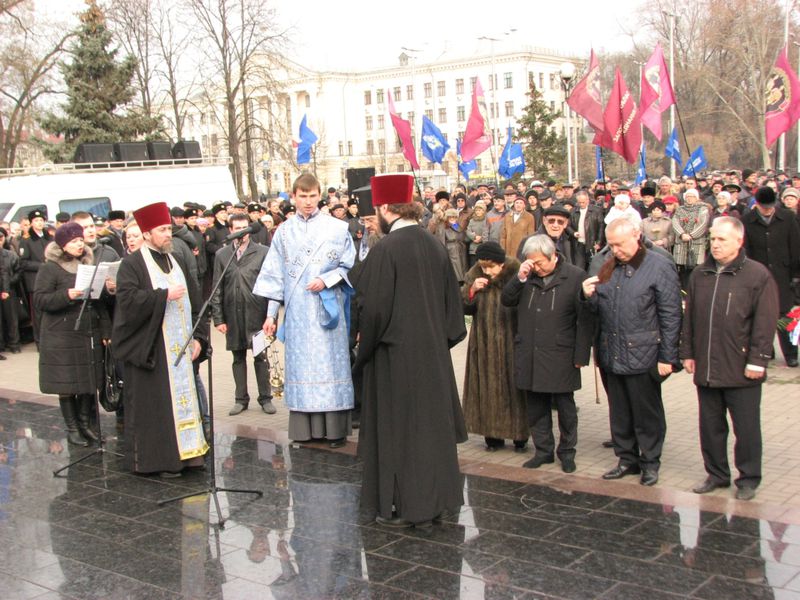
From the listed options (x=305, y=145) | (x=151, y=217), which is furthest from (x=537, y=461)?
(x=305, y=145)

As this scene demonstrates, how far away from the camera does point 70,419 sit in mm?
8266

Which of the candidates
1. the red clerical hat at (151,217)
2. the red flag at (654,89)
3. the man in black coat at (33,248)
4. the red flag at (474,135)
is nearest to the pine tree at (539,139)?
the red flag at (474,135)

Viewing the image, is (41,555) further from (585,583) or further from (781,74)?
(781,74)

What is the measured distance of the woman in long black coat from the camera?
654 centimetres

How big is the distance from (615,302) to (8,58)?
120 ft

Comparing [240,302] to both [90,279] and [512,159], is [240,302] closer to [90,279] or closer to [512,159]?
[90,279]

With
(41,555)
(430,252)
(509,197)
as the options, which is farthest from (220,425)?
(509,197)

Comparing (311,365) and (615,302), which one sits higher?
(615,302)

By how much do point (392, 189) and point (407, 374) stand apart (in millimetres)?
1120

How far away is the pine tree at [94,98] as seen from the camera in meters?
33.9

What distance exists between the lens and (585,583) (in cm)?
465

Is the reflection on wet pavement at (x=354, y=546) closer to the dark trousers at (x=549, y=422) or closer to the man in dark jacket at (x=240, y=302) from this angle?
the dark trousers at (x=549, y=422)

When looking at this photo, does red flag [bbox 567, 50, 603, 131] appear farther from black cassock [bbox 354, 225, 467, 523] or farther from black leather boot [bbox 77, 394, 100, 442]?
black cassock [bbox 354, 225, 467, 523]

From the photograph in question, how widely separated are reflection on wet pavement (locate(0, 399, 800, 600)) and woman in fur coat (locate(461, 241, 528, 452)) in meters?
0.69
